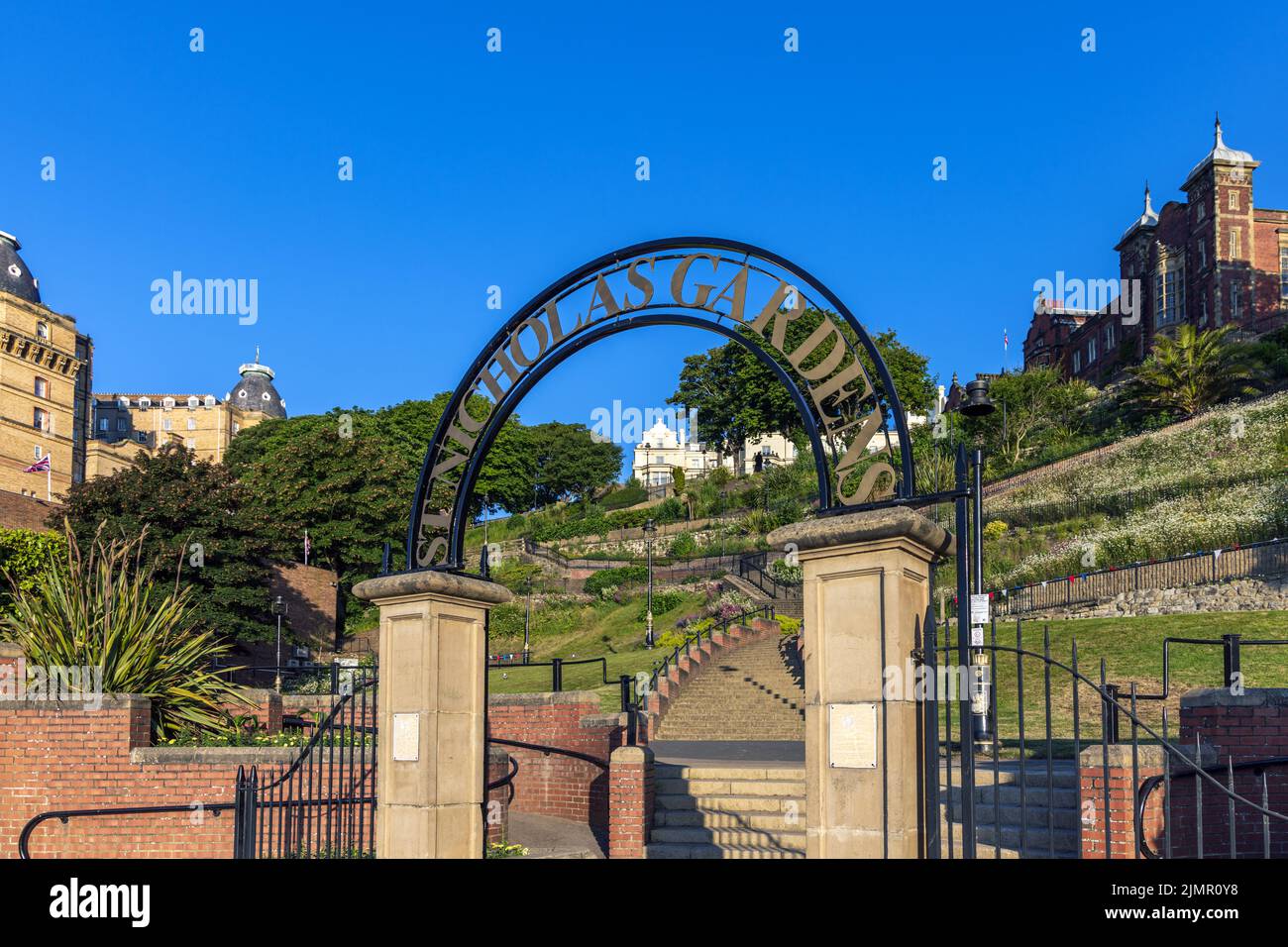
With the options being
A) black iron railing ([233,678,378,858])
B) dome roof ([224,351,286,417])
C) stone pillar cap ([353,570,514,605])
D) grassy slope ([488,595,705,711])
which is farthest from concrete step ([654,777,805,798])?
dome roof ([224,351,286,417])

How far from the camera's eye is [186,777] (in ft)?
40.7

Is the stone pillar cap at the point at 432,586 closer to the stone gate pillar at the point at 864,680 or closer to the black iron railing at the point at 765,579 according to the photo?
the stone gate pillar at the point at 864,680

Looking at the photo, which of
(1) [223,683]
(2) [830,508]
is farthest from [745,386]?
(2) [830,508]

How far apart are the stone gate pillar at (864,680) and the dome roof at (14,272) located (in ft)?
256

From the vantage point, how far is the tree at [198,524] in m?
29.1

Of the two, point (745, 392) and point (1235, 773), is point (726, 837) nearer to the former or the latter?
A: point (1235, 773)

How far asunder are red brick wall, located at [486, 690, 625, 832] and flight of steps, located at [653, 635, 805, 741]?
610 centimetres

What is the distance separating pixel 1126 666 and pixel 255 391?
10738cm

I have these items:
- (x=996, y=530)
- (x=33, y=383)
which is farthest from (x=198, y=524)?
(x=33, y=383)

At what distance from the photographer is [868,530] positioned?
21.0 feet

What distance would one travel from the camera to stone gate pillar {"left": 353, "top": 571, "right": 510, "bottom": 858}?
8.75 metres

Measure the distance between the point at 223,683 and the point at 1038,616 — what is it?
19329 millimetres

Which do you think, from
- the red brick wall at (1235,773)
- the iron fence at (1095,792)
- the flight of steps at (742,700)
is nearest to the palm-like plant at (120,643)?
the iron fence at (1095,792)

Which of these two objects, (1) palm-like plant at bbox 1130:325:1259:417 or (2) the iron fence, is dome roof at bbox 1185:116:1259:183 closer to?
(1) palm-like plant at bbox 1130:325:1259:417
